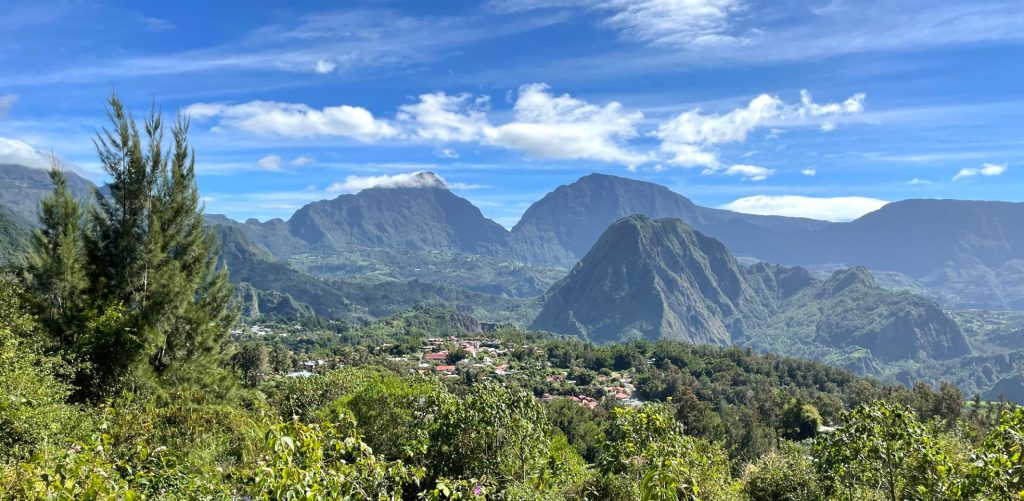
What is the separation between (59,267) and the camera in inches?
794

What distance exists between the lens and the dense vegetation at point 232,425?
5.27 m

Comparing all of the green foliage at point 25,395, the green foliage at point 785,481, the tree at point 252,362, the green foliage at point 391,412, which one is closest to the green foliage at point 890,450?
the green foliage at point 785,481

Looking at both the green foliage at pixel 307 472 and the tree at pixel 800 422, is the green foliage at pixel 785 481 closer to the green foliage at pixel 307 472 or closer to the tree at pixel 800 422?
the green foliage at pixel 307 472

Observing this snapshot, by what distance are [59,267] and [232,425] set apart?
11.4m

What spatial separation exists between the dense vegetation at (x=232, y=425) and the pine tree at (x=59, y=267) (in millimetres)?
84

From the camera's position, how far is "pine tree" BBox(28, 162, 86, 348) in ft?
64.7

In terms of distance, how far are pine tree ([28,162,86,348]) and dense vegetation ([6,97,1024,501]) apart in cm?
8

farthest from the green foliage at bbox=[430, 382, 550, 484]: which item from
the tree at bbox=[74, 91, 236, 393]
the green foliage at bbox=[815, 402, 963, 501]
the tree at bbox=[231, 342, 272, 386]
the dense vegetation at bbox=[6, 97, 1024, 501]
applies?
the tree at bbox=[231, 342, 272, 386]

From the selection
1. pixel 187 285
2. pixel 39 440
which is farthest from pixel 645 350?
pixel 39 440

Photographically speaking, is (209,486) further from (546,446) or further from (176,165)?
(176,165)

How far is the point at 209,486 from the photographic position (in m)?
6.81

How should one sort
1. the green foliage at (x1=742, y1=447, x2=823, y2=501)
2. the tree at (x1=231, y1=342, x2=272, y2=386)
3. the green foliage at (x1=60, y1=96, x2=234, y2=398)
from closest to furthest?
the green foliage at (x1=742, y1=447, x2=823, y2=501) < the green foliage at (x1=60, y1=96, x2=234, y2=398) < the tree at (x1=231, y1=342, x2=272, y2=386)

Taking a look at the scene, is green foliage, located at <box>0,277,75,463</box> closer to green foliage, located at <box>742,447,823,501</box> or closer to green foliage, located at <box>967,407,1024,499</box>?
green foliage, located at <box>967,407,1024,499</box>

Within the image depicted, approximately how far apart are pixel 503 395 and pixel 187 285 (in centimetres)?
1757
